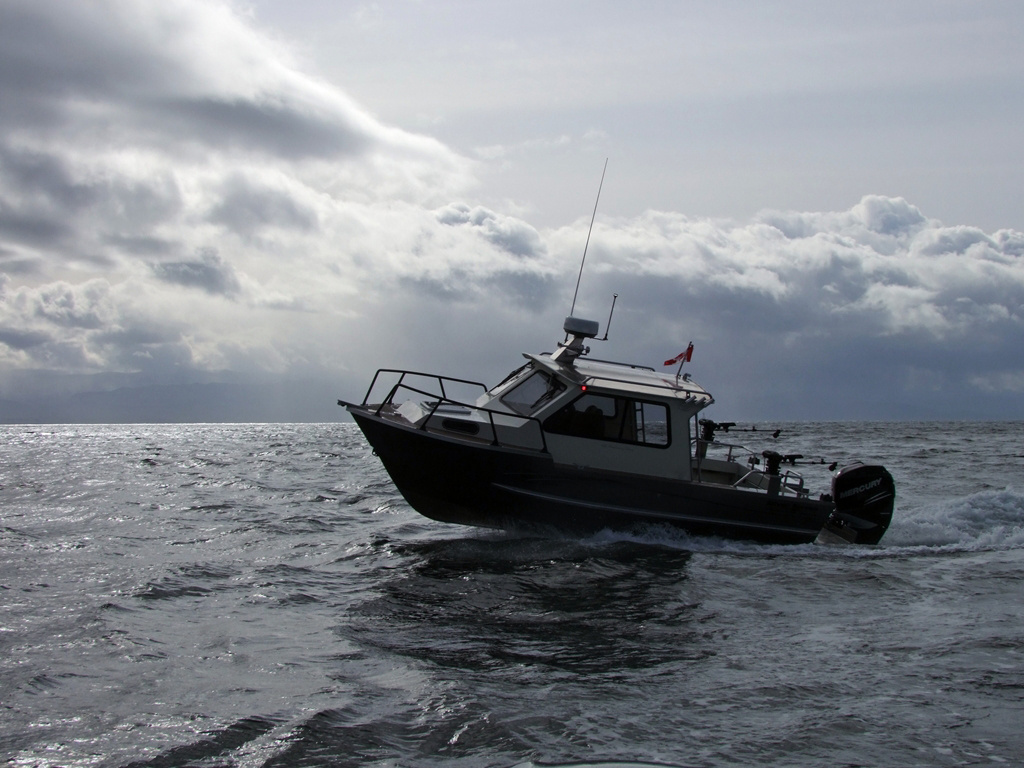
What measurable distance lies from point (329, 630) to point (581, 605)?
8.41ft

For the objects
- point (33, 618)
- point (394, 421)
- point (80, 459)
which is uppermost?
point (394, 421)

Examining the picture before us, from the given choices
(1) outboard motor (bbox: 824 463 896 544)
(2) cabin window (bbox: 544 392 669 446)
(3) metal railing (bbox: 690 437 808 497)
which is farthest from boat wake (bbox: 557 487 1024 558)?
(2) cabin window (bbox: 544 392 669 446)

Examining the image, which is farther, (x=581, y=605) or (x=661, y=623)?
(x=581, y=605)

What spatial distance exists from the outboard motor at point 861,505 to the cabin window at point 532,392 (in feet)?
15.3

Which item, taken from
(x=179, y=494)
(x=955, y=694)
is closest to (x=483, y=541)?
(x=955, y=694)

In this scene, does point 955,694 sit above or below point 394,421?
below

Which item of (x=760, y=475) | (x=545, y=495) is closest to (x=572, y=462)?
(x=545, y=495)

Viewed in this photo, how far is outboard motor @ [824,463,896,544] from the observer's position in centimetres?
1248

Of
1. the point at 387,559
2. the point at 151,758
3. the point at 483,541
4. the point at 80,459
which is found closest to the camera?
the point at 151,758

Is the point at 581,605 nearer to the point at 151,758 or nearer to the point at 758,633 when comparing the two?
the point at 758,633

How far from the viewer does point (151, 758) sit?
465 cm

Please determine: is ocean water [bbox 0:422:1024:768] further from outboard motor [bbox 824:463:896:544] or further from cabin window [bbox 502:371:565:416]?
cabin window [bbox 502:371:565:416]

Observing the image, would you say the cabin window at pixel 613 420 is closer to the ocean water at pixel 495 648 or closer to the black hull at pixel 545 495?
the black hull at pixel 545 495

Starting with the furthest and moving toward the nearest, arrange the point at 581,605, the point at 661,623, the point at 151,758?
1. the point at 581,605
2. the point at 661,623
3. the point at 151,758
